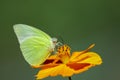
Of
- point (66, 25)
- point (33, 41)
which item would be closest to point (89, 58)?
point (33, 41)

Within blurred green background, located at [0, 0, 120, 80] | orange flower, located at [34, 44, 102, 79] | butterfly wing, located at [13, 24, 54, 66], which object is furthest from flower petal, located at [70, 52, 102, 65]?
blurred green background, located at [0, 0, 120, 80]

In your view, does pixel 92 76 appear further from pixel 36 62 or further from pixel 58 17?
pixel 36 62

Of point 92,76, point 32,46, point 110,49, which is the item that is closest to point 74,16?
point 110,49

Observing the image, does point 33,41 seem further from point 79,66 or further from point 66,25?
point 66,25

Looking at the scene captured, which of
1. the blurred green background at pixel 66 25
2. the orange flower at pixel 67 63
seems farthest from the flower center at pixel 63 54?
the blurred green background at pixel 66 25

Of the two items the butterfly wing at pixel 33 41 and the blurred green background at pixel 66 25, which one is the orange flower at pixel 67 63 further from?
the blurred green background at pixel 66 25
